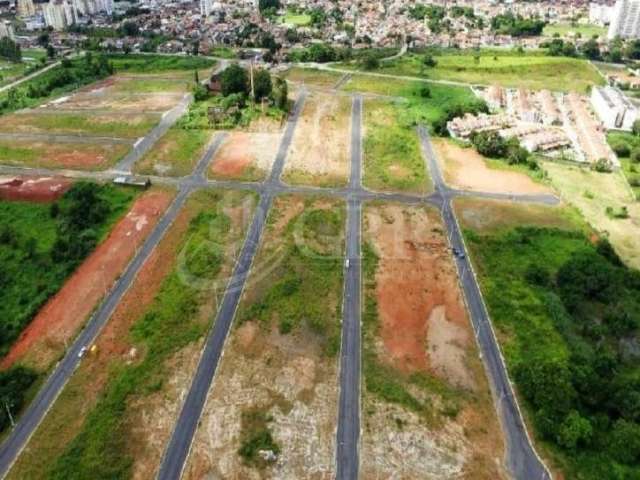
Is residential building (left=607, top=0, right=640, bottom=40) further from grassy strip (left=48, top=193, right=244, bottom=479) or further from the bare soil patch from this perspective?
the bare soil patch

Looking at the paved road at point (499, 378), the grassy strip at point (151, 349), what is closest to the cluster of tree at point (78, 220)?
the grassy strip at point (151, 349)

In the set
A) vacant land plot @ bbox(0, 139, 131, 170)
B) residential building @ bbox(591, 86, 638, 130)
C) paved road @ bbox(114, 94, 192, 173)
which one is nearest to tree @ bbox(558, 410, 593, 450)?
paved road @ bbox(114, 94, 192, 173)

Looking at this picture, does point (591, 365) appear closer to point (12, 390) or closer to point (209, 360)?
point (209, 360)

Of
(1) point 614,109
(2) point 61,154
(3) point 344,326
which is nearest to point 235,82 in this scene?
(2) point 61,154

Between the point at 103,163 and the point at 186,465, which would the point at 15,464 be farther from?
the point at 103,163

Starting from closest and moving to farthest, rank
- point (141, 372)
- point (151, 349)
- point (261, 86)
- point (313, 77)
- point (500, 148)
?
point (141, 372) < point (151, 349) < point (500, 148) < point (261, 86) < point (313, 77)

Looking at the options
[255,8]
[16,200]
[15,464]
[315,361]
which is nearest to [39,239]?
[16,200]
